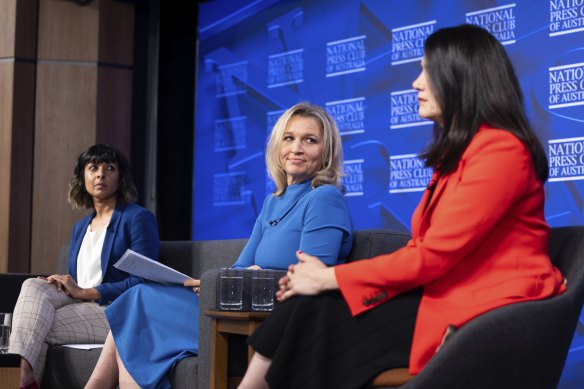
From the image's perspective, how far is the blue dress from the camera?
3129 mm

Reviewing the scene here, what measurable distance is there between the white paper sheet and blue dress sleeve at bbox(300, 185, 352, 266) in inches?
28.1

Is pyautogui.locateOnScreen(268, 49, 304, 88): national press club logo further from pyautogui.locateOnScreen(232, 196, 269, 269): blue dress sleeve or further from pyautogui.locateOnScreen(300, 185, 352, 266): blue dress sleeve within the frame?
pyautogui.locateOnScreen(300, 185, 352, 266): blue dress sleeve

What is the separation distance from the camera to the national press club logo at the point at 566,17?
4.44 meters

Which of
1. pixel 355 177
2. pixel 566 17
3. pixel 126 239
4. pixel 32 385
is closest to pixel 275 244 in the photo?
pixel 32 385

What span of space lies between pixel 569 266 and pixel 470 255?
0.32 m

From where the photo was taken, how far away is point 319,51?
19.6ft

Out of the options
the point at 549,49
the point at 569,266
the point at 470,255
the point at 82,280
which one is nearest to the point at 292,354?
the point at 470,255

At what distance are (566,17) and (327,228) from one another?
6.99 feet

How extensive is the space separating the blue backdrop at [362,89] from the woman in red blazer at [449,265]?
238 centimetres

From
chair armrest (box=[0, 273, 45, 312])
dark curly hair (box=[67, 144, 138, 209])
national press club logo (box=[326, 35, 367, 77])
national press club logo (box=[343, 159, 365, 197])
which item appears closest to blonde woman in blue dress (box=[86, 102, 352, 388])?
dark curly hair (box=[67, 144, 138, 209])

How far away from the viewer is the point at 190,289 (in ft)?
12.3

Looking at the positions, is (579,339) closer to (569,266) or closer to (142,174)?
(569,266)

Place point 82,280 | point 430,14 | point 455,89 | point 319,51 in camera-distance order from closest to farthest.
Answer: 1. point 455,89
2. point 82,280
3. point 430,14
4. point 319,51

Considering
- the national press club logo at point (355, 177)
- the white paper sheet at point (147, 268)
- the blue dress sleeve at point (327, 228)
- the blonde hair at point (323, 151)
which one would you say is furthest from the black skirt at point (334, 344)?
the national press club logo at point (355, 177)
